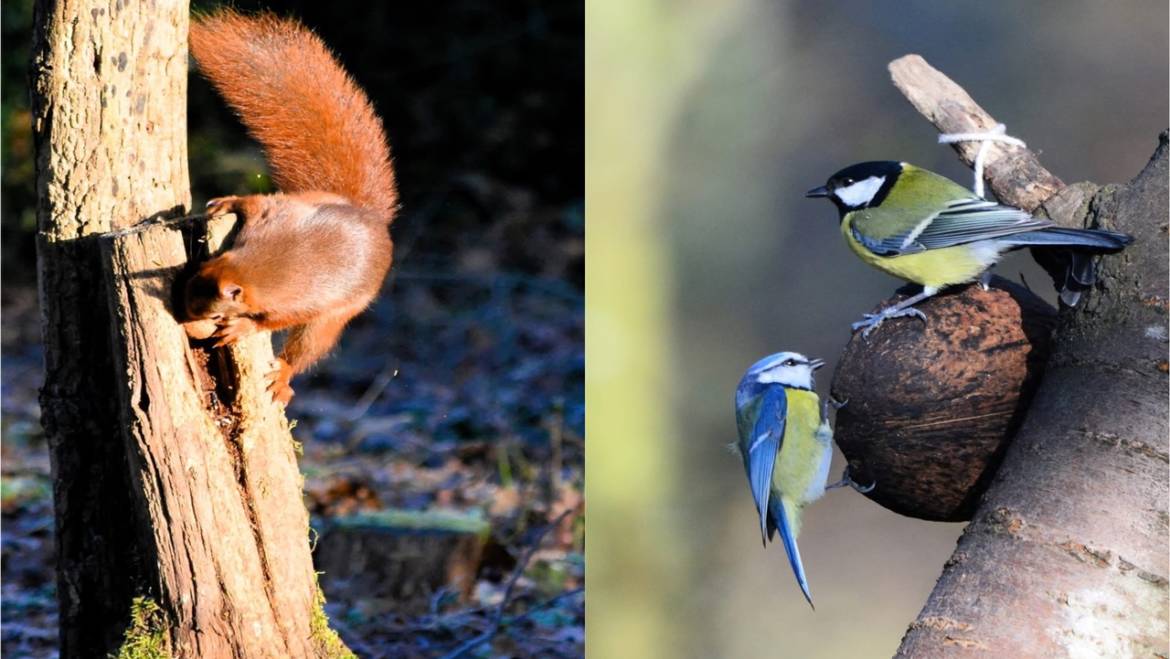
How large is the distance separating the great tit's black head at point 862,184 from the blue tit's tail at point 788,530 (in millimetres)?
434

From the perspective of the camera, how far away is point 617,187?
1950 millimetres

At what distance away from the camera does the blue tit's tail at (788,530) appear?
5.58 ft

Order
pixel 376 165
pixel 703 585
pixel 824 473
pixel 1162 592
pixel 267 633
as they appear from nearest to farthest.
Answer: pixel 1162 592, pixel 824 473, pixel 703 585, pixel 267 633, pixel 376 165

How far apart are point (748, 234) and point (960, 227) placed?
41 centimetres

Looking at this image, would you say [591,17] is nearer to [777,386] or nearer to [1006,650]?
[777,386]

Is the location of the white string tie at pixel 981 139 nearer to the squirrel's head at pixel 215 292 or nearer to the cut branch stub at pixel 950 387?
the cut branch stub at pixel 950 387

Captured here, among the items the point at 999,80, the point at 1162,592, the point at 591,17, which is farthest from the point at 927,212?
the point at 591,17

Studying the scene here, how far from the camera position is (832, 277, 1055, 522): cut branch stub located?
4.69ft

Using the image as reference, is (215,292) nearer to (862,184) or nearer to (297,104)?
(297,104)

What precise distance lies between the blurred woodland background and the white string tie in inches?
86.7

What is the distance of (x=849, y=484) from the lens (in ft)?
5.33

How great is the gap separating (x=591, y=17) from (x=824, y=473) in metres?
0.82

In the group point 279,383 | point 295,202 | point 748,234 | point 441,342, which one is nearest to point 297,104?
point 295,202

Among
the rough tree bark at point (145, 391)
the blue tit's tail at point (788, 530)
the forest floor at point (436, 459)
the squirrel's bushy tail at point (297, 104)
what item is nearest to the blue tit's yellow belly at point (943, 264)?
the blue tit's tail at point (788, 530)
